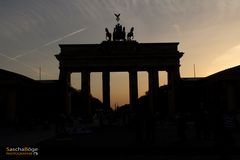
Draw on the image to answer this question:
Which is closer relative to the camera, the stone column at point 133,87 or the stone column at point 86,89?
the stone column at point 86,89

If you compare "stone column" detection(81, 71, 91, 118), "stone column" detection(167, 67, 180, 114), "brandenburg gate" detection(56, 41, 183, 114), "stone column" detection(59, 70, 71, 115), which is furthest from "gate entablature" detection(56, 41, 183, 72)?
"stone column" detection(81, 71, 91, 118)

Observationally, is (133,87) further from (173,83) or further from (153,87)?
(173,83)

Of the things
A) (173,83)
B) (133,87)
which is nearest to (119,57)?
(133,87)

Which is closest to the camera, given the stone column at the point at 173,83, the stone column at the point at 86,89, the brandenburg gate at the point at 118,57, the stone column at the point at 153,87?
the brandenburg gate at the point at 118,57

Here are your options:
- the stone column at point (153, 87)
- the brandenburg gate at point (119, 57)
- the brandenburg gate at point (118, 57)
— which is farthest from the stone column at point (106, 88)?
the stone column at point (153, 87)

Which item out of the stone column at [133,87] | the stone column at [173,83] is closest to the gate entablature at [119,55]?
the stone column at [173,83]

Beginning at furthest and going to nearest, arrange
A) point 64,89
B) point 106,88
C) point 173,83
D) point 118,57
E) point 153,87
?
point 106,88 < point 173,83 < point 153,87 < point 64,89 < point 118,57

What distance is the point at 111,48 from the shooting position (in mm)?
66000

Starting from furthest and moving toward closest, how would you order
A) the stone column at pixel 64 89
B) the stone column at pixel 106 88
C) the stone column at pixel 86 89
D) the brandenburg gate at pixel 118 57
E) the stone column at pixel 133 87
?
1. the stone column at pixel 106 88
2. the stone column at pixel 133 87
3. the stone column at pixel 86 89
4. the stone column at pixel 64 89
5. the brandenburg gate at pixel 118 57

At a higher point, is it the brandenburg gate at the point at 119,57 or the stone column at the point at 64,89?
the brandenburg gate at the point at 119,57

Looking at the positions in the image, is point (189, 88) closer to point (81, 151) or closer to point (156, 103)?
point (156, 103)

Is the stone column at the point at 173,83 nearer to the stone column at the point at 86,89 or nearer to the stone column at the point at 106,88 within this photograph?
the stone column at the point at 106,88

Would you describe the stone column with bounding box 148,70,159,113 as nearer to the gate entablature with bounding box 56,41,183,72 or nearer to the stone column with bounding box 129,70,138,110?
the gate entablature with bounding box 56,41,183,72

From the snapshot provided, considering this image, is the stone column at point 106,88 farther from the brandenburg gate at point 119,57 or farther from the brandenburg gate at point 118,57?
the brandenburg gate at point 118,57
